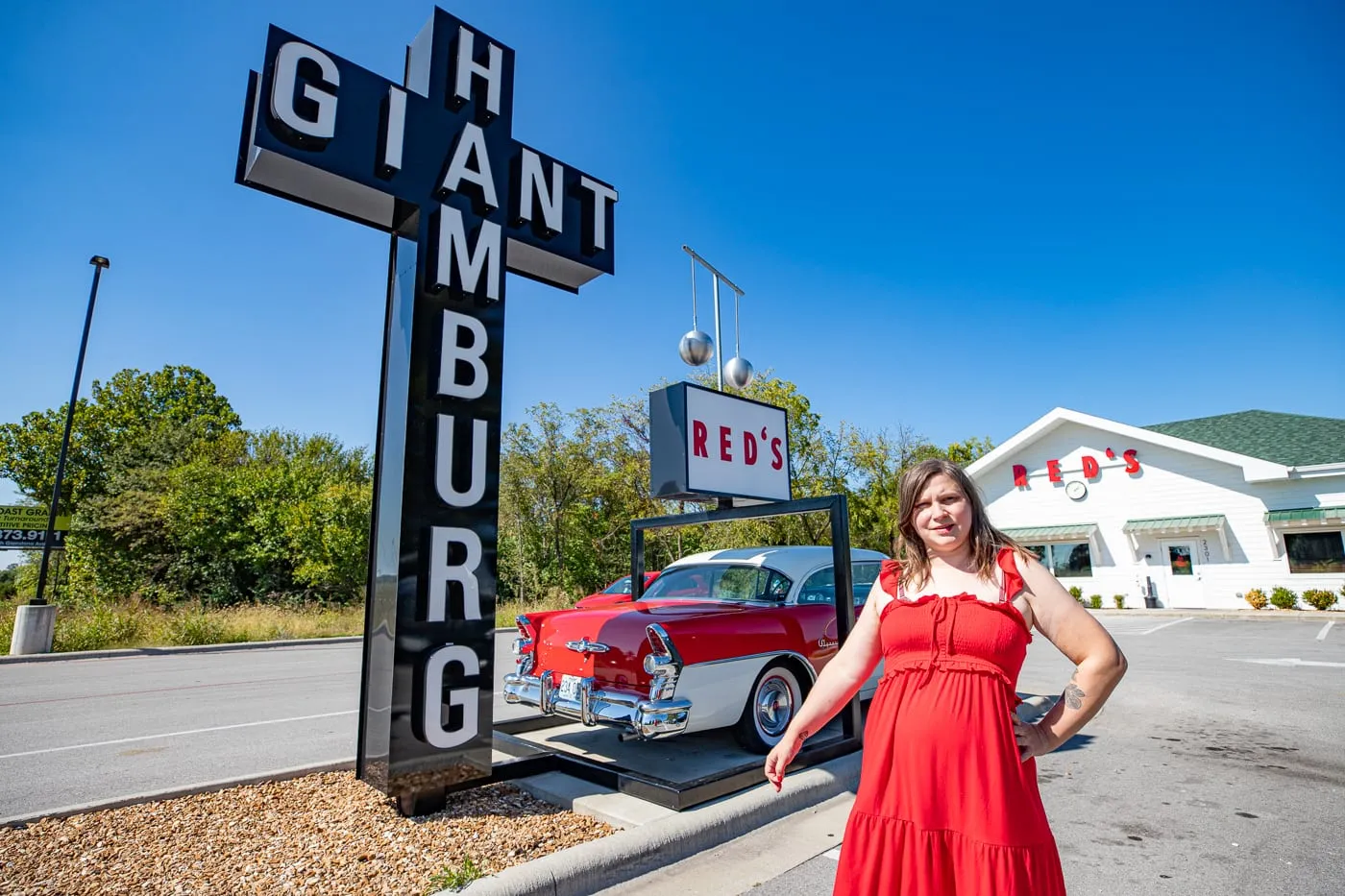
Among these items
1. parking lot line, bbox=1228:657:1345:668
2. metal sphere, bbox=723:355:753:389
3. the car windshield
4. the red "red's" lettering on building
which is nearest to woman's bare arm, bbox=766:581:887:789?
the car windshield

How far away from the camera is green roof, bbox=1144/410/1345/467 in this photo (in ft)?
73.6

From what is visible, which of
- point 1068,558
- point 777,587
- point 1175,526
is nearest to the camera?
point 777,587

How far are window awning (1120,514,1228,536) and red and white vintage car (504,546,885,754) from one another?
21767 mm

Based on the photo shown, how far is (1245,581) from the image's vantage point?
866 inches

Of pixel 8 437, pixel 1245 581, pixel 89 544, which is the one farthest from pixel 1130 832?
pixel 8 437

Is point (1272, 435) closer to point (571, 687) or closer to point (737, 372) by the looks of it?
point (737, 372)

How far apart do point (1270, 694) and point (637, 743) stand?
7531 millimetres

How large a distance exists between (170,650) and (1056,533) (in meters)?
26.5

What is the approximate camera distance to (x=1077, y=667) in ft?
5.85

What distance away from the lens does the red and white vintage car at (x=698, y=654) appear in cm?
470

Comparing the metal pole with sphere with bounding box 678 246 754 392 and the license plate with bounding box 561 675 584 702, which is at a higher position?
the metal pole with sphere with bounding box 678 246 754 392

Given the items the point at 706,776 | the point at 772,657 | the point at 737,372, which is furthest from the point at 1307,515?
the point at 706,776

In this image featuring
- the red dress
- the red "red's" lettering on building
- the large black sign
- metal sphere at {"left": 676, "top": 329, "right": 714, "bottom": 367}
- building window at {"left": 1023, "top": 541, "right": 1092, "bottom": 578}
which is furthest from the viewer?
building window at {"left": 1023, "top": 541, "right": 1092, "bottom": 578}

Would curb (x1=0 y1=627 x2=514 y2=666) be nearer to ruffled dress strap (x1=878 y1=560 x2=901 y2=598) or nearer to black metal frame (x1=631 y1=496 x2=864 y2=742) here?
black metal frame (x1=631 y1=496 x2=864 y2=742)
